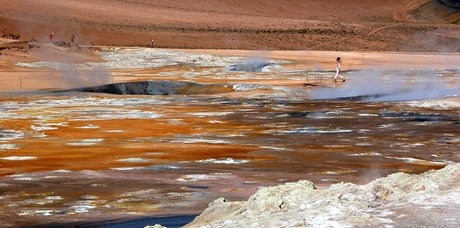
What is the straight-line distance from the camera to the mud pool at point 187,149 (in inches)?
242

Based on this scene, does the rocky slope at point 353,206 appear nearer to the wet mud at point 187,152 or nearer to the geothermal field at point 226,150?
the geothermal field at point 226,150

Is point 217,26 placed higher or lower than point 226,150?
higher

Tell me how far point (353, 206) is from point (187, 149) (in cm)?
573

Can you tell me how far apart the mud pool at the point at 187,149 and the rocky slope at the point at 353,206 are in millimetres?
1288

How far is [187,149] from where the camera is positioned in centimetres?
964

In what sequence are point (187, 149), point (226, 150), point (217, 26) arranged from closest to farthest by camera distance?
point (226, 150) < point (187, 149) < point (217, 26)

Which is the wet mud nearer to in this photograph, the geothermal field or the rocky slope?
the geothermal field

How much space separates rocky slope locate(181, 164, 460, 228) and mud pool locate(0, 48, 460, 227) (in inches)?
50.7

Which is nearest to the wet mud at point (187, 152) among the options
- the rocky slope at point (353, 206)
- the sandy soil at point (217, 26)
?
the rocky slope at point (353, 206)

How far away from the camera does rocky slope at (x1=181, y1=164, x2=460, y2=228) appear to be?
3826 millimetres

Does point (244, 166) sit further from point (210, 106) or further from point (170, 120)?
point (210, 106)

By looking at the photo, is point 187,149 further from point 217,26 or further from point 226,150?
point 217,26

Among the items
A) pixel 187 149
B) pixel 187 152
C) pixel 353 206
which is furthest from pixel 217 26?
pixel 353 206

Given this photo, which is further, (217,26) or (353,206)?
(217,26)
